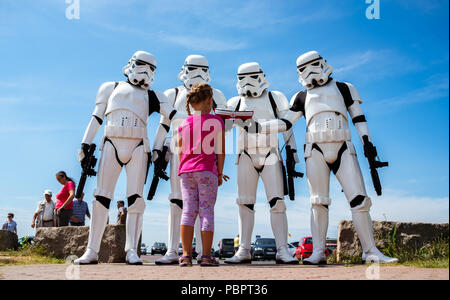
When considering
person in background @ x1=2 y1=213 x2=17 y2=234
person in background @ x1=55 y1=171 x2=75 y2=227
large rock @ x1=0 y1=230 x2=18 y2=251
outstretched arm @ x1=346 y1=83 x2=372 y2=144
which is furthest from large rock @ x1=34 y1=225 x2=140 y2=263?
person in background @ x1=2 y1=213 x2=17 y2=234

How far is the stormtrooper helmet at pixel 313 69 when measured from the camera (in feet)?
20.3

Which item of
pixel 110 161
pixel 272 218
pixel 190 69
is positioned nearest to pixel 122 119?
pixel 110 161

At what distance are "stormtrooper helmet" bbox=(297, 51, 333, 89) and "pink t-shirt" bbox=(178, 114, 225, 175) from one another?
2029mm

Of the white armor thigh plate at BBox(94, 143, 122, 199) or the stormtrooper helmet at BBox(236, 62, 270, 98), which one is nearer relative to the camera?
the white armor thigh plate at BBox(94, 143, 122, 199)

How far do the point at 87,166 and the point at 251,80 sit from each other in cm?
273

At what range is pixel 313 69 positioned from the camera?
621 cm

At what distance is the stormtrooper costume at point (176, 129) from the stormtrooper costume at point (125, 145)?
25 centimetres

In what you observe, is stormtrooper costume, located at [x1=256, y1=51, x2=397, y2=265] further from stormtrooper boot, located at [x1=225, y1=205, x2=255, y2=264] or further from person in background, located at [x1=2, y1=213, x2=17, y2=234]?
person in background, located at [x1=2, y1=213, x2=17, y2=234]

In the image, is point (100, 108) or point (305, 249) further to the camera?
point (305, 249)

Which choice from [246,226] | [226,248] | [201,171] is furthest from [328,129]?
[226,248]

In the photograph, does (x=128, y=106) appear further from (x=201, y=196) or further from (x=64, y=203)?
(x=64, y=203)

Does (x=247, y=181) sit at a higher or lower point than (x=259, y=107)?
lower

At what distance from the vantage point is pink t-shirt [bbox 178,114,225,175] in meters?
4.67
